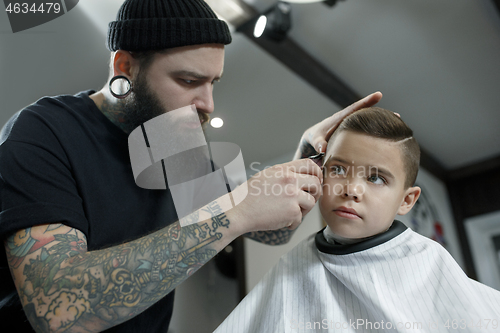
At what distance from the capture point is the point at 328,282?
1.11m

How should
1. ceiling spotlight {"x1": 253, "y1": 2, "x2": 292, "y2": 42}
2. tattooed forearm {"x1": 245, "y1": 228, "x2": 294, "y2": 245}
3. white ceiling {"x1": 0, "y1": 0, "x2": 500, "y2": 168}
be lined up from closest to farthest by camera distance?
tattooed forearm {"x1": 245, "y1": 228, "x2": 294, "y2": 245}, white ceiling {"x1": 0, "y1": 0, "x2": 500, "y2": 168}, ceiling spotlight {"x1": 253, "y1": 2, "x2": 292, "y2": 42}

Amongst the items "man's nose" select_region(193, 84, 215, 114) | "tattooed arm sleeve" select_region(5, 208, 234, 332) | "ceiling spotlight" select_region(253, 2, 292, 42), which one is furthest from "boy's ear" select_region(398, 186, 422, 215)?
"ceiling spotlight" select_region(253, 2, 292, 42)

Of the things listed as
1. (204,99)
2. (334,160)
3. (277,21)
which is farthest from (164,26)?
(277,21)

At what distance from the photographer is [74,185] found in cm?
102

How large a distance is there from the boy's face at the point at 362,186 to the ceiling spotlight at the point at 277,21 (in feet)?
5.87

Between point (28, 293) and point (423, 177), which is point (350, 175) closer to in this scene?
point (28, 293)

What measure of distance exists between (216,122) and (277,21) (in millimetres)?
1517

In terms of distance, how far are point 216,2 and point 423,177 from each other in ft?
10.5

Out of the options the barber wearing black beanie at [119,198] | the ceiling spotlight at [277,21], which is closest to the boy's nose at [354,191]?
the barber wearing black beanie at [119,198]

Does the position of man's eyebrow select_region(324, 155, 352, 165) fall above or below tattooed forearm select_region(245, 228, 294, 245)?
above

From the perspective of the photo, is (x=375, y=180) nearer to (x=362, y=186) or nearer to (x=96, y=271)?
(x=362, y=186)

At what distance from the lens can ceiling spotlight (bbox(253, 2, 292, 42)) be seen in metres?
2.65

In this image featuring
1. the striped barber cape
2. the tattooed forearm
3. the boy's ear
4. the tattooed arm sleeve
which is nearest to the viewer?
the tattooed arm sleeve

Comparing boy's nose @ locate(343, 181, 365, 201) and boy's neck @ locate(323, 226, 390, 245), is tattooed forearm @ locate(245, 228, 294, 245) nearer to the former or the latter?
boy's neck @ locate(323, 226, 390, 245)
